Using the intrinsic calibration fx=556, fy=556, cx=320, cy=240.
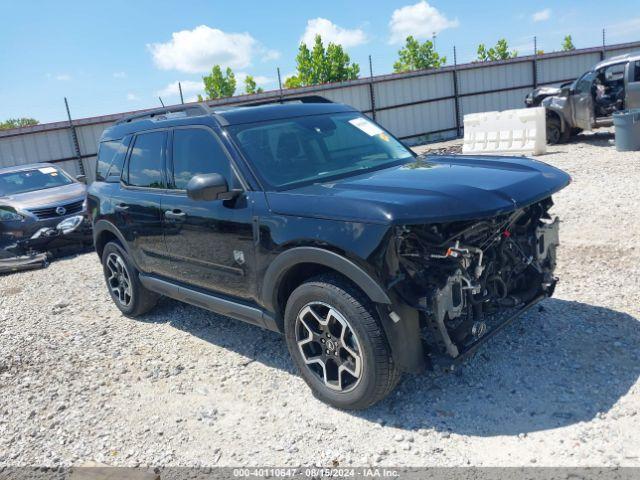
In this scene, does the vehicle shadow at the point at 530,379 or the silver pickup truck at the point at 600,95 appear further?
the silver pickup truck at the point at 600,95

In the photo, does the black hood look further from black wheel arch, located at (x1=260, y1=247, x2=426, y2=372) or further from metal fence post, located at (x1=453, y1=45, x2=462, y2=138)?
metal fence post, located at (x1=453, y1=45, x2=462, y2=138)

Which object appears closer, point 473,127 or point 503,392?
point 503,392

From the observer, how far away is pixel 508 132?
48.5 ft

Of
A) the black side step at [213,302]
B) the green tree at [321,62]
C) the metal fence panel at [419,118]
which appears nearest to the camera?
the black side step at [213,302]

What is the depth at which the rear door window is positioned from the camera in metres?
4.87

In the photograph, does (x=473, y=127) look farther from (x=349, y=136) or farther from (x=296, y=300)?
(x=296, y=300)

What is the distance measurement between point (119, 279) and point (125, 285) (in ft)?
0.41

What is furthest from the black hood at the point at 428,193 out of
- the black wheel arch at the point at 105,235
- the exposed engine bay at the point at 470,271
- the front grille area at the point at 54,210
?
the front grille area at the point at 54,210

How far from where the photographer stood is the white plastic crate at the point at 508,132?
46.1ft

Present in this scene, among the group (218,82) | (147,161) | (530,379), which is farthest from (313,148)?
(218,82)

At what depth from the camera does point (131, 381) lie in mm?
4473

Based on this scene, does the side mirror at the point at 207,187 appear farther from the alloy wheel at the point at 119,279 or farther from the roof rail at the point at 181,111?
the alloy wheel at the point at 119,279

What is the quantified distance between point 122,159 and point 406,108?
17766 mm

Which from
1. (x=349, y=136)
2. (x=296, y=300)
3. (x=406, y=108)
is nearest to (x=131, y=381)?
(x=296, y=300)
